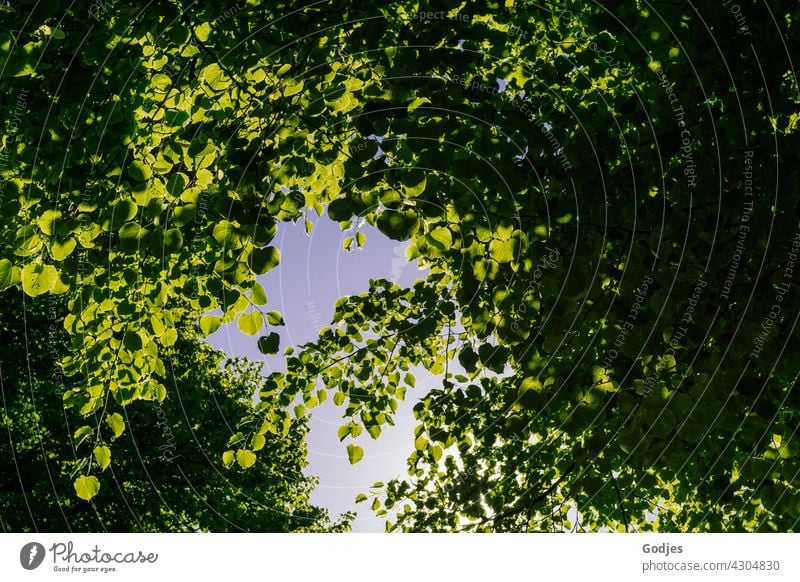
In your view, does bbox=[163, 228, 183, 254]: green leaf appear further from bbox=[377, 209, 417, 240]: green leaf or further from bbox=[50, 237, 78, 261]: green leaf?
bbox=[377, 209, 417, 240]: green leaf

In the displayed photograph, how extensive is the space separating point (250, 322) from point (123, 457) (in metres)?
10.2

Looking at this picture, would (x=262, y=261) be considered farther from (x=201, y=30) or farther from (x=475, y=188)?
(x=201, y=30)

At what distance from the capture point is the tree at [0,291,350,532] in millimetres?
10680

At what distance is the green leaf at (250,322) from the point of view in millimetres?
2707

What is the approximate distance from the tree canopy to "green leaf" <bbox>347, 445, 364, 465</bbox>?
81cm

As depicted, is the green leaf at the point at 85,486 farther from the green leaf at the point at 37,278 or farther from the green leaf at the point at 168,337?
the green leaf at the point at 37,278

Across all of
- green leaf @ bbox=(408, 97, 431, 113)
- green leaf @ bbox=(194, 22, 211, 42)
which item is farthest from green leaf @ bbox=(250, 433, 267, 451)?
green leaf @ bbox=(194, 22, 211, 42)

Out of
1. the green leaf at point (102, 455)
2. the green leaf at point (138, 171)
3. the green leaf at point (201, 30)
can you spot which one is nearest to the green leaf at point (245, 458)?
the green leaf at point (102, 455)

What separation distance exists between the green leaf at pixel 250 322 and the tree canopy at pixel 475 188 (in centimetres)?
2

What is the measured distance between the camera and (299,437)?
15.2 meters

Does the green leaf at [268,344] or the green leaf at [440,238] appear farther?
the green leaf at [268,344]

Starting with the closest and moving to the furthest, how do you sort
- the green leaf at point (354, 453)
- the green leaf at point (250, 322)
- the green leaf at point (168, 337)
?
1. the green leaf at point (250, 322)
2. the green leaf at point (168, 337)
3. the green leaf at point (354, 453)
